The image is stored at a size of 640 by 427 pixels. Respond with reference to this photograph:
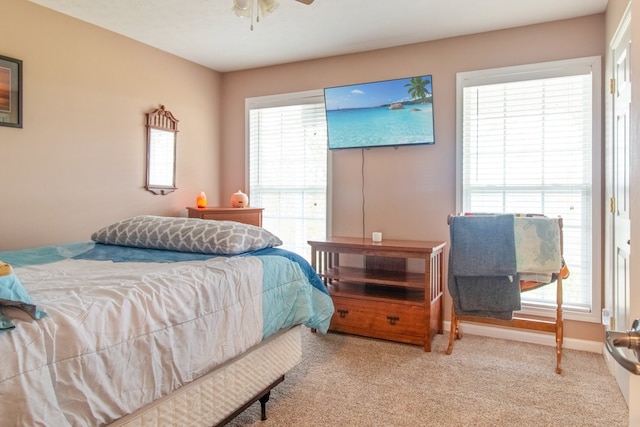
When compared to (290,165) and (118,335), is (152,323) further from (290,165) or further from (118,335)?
(290,165)

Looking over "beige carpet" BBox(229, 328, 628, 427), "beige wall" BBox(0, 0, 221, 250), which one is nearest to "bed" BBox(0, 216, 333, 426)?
"beige carpet" BBox(229, 328, 628, 427)

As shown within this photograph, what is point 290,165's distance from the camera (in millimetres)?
4156

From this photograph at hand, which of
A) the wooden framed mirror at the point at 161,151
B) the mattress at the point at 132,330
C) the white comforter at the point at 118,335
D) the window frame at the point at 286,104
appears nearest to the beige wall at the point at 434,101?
the window frame at the point at 286,104

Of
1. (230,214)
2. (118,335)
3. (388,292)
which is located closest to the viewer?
(118,335)

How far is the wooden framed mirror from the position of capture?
369 cm

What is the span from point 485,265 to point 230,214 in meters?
2.25

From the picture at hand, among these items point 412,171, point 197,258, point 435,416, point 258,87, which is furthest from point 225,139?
point 435,416

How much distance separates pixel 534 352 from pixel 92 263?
9.73ft

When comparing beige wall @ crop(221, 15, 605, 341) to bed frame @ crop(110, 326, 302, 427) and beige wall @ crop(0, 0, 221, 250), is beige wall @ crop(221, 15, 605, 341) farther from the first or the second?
bed frame @ crop(110, 326, 302, 427)

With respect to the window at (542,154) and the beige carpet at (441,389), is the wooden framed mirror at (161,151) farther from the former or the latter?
the window at (542,154)

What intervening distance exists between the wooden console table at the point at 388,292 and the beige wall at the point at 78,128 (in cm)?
176

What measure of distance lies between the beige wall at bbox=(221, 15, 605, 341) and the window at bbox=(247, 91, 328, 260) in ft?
0.51

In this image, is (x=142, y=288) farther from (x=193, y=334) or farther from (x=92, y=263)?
(x=92, y=263)

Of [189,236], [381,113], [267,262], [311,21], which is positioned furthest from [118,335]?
[381,113]
